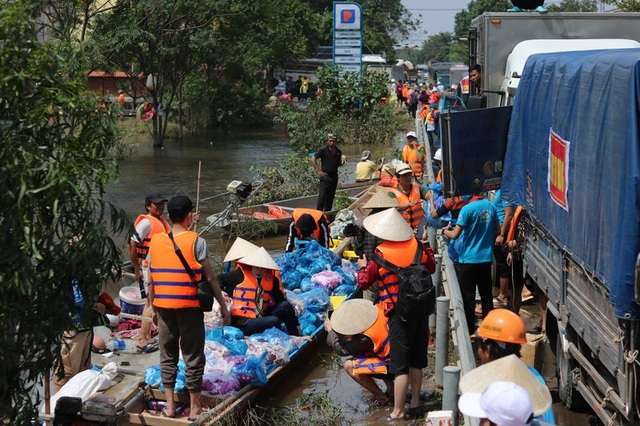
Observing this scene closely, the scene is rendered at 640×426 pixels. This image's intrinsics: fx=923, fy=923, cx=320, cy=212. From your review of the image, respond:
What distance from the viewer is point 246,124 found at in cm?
4356

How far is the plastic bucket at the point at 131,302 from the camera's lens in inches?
419

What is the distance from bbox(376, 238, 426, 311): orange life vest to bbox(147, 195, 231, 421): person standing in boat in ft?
4.53

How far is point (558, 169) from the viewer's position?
7723 millimetres

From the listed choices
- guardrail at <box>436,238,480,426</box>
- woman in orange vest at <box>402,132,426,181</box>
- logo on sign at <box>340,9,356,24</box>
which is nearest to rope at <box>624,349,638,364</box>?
guardrail at <box>436,238,480,426</box>

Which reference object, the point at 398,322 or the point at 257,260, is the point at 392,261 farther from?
the point at 257,260

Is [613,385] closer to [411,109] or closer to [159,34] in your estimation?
[159,34]

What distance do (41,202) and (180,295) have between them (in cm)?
262

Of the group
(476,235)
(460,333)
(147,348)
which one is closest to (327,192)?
(147,348)

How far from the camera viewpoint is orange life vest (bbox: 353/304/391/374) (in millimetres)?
7992

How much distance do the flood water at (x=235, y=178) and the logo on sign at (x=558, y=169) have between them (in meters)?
1.90

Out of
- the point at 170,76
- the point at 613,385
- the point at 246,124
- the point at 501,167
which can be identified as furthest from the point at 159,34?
the point at 613,385

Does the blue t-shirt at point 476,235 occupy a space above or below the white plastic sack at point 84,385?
above

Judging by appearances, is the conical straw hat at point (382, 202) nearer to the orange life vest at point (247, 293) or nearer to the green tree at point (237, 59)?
the orange life vest at point (247, 293)

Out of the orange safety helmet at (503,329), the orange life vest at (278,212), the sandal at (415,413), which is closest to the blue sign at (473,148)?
the sandal at (415,413)
